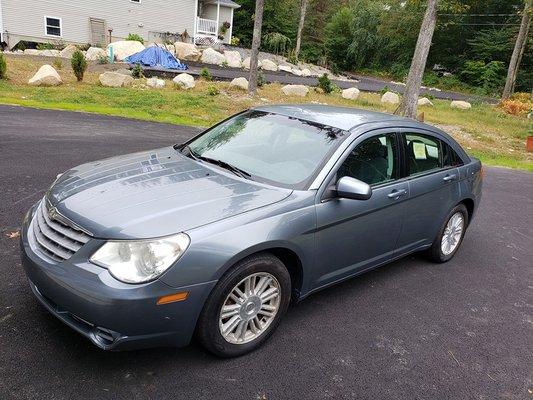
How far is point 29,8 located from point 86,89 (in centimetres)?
1672

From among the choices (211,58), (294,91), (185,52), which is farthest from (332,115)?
(211,58)

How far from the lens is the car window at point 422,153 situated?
4.32 metres

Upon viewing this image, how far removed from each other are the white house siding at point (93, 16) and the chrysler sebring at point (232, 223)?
1146 inches

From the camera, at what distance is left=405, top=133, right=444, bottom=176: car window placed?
14.2ft

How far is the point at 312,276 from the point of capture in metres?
3.44

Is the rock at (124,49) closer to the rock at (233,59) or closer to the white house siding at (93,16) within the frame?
the white house siding at (93,16)

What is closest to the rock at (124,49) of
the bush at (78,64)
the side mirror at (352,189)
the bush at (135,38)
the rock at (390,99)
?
the bush at (135,38)

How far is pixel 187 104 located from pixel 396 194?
1198cm

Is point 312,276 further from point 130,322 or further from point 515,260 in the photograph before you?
point 515,260

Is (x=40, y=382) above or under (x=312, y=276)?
under

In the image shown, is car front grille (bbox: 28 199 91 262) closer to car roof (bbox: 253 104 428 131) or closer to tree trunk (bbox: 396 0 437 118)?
car roof (bbox: 253 104 428 131)

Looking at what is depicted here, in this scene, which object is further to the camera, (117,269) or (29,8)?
(29,8)

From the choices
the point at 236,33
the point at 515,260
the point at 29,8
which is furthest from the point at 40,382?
the point at 236,33

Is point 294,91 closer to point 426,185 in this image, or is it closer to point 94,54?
point 94,54
